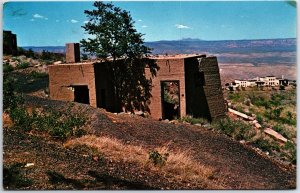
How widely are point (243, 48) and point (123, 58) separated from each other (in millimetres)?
4029

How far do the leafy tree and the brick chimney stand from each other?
1.03 metres

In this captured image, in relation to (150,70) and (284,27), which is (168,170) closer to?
(284,27)

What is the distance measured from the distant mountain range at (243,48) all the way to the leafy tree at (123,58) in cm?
157

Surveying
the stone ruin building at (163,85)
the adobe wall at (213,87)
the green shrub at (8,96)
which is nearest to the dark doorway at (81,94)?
the stone ruin building at (163,85)

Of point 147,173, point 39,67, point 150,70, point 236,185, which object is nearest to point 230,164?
point 236,185

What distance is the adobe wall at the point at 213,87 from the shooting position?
12.2 metres

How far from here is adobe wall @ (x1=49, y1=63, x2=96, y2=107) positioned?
12031 mm

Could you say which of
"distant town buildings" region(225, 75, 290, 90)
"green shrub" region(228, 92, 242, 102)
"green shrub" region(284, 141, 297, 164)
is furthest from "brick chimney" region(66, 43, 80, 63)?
"green shrub" region(284, 141, 297, 164)

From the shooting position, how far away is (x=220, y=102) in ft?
41.1

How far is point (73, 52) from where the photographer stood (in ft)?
42.6

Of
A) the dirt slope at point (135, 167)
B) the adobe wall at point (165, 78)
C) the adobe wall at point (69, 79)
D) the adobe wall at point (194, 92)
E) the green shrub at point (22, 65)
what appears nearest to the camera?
the dirt slope at point (135, 167)

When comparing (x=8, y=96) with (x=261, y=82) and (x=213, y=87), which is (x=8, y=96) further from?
(x=261, y=82)

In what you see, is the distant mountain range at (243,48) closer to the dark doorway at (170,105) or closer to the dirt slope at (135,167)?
the dirt slope at (135,167)

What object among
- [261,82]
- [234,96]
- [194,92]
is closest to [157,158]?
[194,92]
